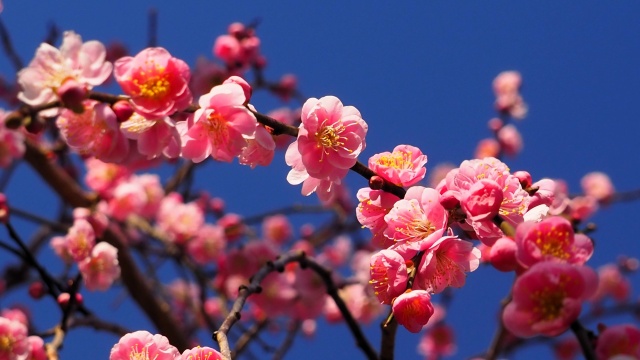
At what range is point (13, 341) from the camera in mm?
1562

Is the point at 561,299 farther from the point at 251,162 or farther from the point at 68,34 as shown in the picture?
the point at 68,34

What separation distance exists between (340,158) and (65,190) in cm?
181

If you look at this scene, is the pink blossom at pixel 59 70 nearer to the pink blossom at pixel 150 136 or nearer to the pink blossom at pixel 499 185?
the pink blossom at pixel 150 136

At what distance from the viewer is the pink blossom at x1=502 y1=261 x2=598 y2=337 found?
0.89 m

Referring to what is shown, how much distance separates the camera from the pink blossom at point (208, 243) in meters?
3.53

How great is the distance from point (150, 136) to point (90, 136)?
0.42 feet

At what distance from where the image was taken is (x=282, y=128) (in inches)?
48.2

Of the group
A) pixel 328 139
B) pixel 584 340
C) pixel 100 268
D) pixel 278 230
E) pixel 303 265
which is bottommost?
pixel 584 340

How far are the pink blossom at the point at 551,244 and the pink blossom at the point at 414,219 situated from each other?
0.57ft

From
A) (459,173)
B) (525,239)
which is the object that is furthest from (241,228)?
(525,239)

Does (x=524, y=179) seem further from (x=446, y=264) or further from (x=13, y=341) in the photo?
(x=13, y=341)

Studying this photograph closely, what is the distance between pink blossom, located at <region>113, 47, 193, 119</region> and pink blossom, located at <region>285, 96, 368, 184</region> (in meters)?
0.23

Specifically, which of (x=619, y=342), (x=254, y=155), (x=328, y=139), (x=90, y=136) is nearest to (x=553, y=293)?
(x=619, y=342)

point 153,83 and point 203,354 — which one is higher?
point 153,83
